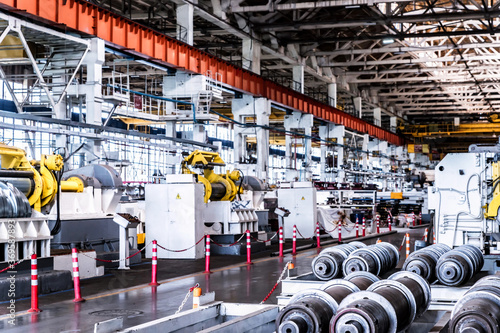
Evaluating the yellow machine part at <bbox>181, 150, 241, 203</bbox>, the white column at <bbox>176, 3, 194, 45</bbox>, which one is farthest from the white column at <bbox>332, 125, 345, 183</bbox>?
the yellow machine part at <bbox>181, 150, 241, 203</bbox>

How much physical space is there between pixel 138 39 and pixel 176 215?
7909 millimetres

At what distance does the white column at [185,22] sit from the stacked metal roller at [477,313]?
2251 centimetres

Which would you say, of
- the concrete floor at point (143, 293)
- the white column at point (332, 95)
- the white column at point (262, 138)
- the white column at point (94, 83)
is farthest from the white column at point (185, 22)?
the white column at point (332, 95)

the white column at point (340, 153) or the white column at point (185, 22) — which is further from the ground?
the white column at point (185, 22)

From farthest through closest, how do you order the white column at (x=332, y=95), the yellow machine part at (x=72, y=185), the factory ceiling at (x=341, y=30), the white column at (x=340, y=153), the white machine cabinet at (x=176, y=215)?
the white column at (x=332, y=95) → the white column at (x=340, y=153) → the factory ceiling at (x=341, y=30) → the white machine cabinet at (x=176, y=215) → the yellow machine part at (x=72, y=185)

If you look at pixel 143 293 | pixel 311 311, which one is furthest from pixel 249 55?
pixel 311 311

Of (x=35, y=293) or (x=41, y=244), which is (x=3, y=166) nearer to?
(x=41, y=244)

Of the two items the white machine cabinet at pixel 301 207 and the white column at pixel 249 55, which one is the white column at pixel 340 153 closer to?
the white column at pixel 249 55

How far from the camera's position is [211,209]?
2248 cm

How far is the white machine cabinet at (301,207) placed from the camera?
92.3 ft

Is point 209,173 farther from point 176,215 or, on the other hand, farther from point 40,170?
point 40,170

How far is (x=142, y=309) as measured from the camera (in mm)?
11391

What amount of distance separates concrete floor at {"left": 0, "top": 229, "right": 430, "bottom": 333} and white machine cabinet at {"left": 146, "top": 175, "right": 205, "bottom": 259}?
56 centimetres

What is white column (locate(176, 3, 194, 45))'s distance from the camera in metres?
27.8
